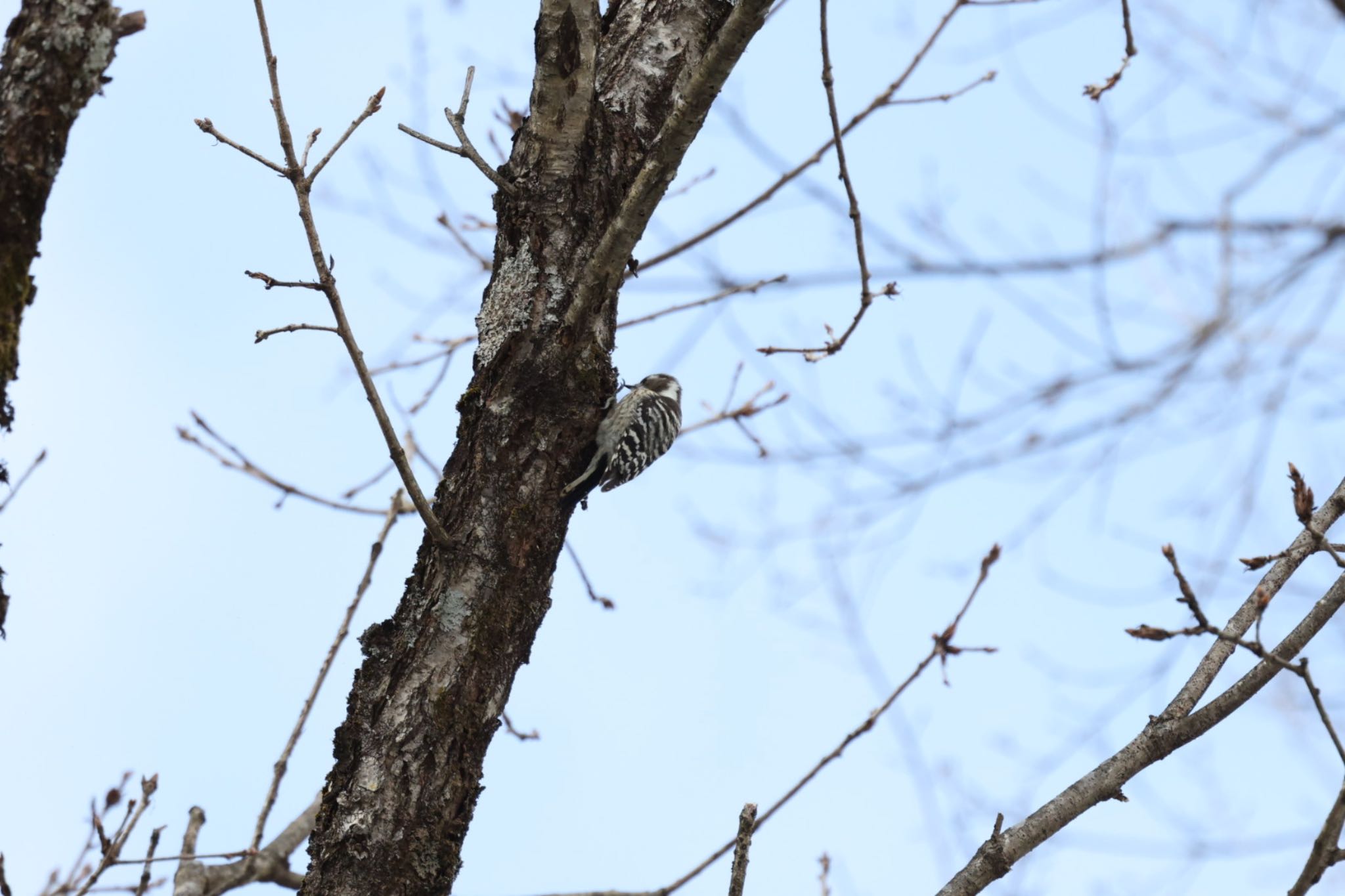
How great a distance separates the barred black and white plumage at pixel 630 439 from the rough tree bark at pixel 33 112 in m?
1.41

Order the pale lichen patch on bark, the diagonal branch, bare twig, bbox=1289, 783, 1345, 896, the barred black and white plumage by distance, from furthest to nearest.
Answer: the barred black and white plumage → the pale lichen patch on bark → the diagonal branch → bare twig, bbox=1289, 783, 1345, 896

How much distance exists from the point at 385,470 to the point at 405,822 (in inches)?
92.8

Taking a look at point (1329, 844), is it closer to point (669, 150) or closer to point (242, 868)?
point (669, 150)

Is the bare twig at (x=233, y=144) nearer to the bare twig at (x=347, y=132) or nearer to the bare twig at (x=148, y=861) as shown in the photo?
the bare twig at (x=347, y=132)

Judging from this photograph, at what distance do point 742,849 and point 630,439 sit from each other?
269 centimetres

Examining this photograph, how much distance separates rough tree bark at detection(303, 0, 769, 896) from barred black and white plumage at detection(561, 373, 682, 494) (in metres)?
0.25

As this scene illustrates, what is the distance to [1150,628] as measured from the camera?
234cm

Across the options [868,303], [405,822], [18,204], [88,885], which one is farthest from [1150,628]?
[88,885]

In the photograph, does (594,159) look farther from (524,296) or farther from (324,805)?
(324,805)

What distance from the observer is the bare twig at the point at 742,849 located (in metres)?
2.17

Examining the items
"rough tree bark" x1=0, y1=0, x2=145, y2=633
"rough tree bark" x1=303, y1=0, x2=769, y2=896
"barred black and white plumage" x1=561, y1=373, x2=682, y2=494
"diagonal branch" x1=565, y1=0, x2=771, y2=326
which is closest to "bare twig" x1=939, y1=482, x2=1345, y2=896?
"rough tree bark" x1=303, y1=0, x2=769, y2=896

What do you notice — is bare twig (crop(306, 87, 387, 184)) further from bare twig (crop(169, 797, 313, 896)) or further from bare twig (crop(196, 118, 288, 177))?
bare twig (crop(169, 797, 313, 896))

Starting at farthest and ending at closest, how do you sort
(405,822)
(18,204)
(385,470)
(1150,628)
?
(385,470) < (405,822) < (1150,628) < (18,204)

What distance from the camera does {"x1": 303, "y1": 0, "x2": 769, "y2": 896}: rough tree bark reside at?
2672 millimetres
